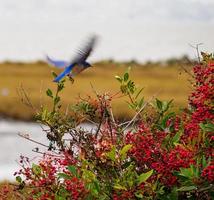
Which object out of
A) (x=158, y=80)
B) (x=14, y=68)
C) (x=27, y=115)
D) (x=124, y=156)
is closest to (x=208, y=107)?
(x=124, y=156)

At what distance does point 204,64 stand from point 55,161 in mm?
859

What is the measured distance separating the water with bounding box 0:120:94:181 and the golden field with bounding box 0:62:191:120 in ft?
2.38

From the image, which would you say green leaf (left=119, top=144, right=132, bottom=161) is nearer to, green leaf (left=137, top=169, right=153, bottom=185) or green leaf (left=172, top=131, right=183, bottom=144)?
green leaf (left=137, top=169, right=153, bottom=185)

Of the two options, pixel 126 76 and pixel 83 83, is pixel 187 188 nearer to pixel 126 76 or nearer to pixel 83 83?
pixel 126 76

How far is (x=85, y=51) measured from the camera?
12.6 ft

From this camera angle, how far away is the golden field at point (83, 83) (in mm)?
32584

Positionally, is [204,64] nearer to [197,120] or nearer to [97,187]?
[197,120]

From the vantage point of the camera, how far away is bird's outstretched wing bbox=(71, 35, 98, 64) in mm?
3784

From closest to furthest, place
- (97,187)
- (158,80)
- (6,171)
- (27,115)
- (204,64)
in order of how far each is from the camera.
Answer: (97,187) < (204,64) < (6,171) < (27,115) < (158,80)

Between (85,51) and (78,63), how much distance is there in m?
0.12

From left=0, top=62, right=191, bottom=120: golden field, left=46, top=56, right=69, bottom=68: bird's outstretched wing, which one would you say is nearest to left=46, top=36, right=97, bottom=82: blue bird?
left=46, top=56, right=69, bottom=68: bird's outstretched wing

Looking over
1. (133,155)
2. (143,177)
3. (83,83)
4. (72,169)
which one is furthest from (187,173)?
(83,83)

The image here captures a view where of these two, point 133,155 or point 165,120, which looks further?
point 165,120

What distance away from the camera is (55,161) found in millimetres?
3963
